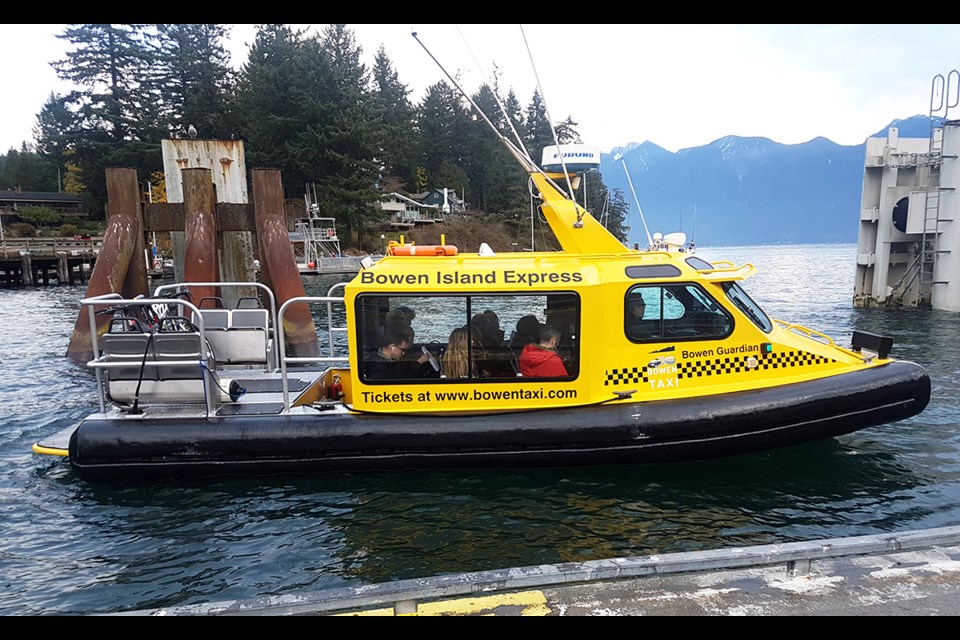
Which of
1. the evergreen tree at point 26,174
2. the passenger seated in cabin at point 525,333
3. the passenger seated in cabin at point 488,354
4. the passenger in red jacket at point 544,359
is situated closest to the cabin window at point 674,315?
the passenger in red jacket at point 544,359

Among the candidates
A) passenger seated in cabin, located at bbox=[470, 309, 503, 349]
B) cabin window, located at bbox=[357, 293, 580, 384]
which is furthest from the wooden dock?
passenger seated in cabin, located at bbox=[470, 309, 503, 349]

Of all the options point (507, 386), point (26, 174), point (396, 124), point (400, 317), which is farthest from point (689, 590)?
point (26, 174)

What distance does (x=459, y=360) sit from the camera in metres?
6.55

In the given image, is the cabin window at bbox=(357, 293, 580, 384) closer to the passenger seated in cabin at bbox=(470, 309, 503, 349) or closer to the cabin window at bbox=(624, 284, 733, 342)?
the passenger seated in cabin at bbox=(470, 309, 503, 349)

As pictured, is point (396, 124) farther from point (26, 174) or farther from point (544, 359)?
point (544, 359)

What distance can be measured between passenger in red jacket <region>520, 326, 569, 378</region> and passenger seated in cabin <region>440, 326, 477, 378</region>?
56 centimetres

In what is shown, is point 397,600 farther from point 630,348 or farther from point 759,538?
point 630,348

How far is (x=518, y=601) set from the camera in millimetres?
3123

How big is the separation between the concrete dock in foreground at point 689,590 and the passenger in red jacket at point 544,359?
320 centimetres

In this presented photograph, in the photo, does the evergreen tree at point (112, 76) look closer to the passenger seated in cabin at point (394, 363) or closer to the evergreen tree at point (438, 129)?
the evergreen tree at point (438, 129)

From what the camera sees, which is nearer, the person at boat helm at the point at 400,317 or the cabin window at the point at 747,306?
the person at boat helm at the point at 400,317

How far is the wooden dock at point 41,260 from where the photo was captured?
35.8 metres

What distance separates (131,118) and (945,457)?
183ft

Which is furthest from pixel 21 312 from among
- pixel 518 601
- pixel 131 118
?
pixel 131 118
